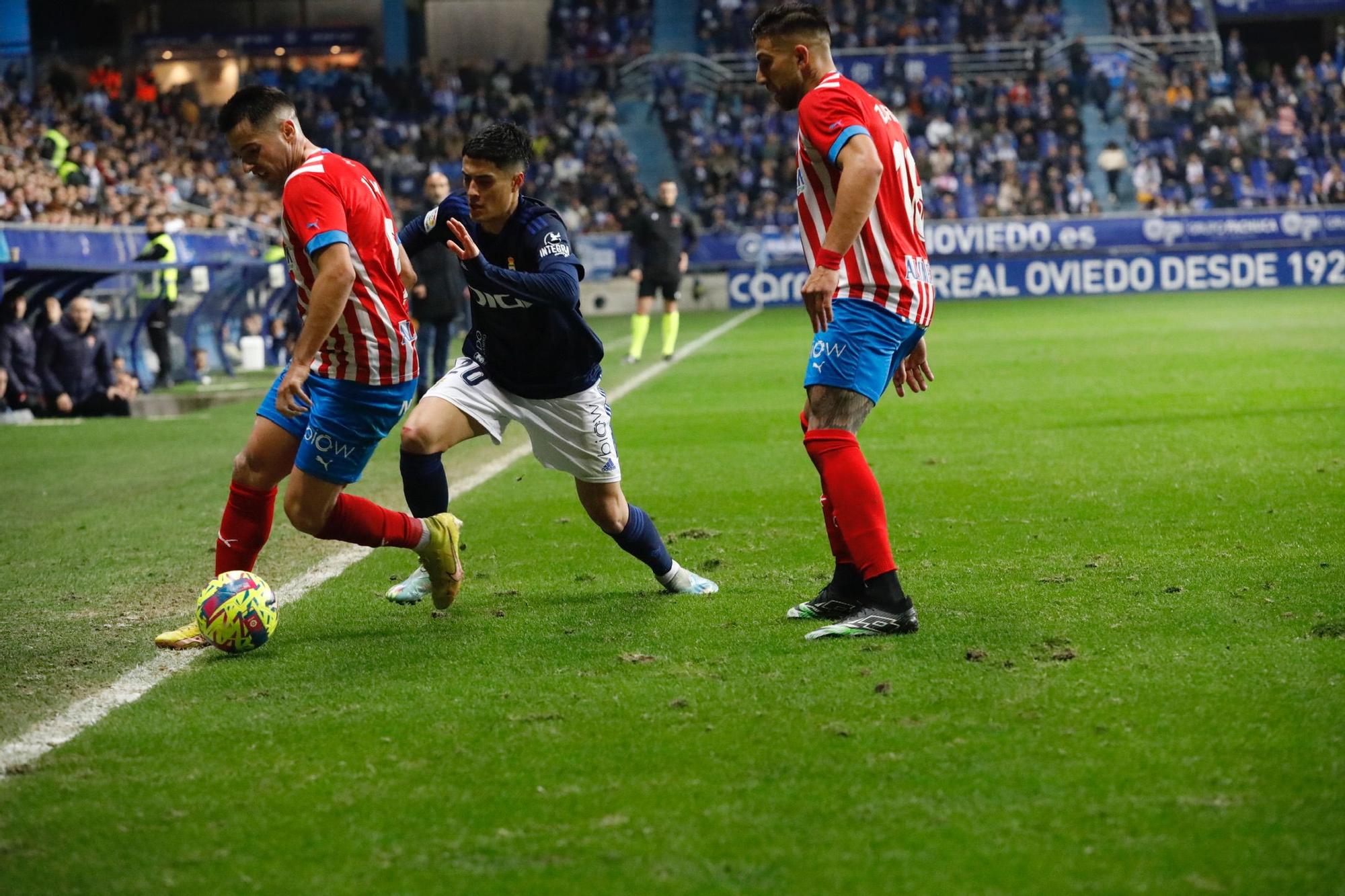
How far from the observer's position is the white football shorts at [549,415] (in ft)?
17.9

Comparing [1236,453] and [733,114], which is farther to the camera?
[733,114]

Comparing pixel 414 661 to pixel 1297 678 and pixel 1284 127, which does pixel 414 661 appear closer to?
pixel 1297 678

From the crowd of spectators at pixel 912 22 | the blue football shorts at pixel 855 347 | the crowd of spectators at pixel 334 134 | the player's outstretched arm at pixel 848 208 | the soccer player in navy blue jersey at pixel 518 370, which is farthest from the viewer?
the crowd of spectators at pixel 912 22

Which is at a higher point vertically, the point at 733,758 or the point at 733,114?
the point at 733,114

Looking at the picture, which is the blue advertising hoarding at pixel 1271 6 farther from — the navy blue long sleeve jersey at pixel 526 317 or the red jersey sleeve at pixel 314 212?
the red jersey sleeve at pixel 314 212

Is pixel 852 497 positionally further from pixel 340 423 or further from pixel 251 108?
pixel 251 108

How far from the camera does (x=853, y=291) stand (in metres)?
4.96

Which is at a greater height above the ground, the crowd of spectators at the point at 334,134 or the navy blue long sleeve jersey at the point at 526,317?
the crowd of spectators at the point at 334,134

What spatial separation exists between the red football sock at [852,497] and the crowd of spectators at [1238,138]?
29.3 meters

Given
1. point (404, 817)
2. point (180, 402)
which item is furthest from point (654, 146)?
point (404, 817)

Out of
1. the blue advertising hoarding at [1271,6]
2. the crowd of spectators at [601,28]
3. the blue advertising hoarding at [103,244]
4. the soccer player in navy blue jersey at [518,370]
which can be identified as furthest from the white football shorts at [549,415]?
the blue advertising hoarding at [1271,6]

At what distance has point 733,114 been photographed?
3638cm

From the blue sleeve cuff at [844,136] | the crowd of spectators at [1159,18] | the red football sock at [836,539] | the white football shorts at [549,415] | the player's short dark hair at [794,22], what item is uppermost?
the crowd of spectators at [1159,18]

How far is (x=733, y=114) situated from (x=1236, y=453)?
28.8 metres
